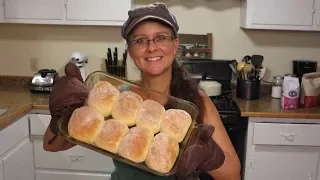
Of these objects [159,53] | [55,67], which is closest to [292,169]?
[159,53]

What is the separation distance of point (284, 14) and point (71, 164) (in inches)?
66.6

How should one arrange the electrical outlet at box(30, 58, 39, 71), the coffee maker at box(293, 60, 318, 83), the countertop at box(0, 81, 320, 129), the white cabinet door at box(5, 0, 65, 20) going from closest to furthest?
the countertop at box(0, 81, 320, 129), the white cabinet door at box(5, 0, 65, 20), the coffee maker at box(293, 60, 318, 83), the electrical outlet at box(30, 58, 39, 71)

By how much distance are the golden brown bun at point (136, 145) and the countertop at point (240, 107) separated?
1.31 meters

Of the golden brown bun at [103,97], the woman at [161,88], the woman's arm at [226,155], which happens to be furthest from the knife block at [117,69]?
the golden brown bun at [103,97]

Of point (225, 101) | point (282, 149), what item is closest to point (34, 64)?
point (225, 101)

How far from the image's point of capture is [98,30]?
300 cm

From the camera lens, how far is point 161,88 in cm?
134

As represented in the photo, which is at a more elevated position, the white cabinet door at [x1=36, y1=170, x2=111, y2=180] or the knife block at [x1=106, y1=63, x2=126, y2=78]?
the knife block at [x1=106, y1=63, x2=126, y2=78]

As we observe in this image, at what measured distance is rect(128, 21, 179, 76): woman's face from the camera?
3.96ft

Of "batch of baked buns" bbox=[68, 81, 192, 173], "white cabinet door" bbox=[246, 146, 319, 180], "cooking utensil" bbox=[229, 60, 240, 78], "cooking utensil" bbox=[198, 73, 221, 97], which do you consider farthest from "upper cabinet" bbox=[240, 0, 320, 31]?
"batch of baked buns" bbox=[68, 81, 192, 173]

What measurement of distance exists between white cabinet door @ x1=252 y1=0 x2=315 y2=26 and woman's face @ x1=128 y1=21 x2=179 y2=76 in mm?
1535

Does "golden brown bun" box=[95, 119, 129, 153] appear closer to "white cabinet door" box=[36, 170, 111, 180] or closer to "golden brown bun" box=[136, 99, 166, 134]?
"golden brown bun" box=[136, 99, 166, 134]

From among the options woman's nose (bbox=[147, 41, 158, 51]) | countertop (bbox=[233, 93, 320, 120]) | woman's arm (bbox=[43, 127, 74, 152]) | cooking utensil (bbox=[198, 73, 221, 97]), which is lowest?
countertop (bbox=[233, 93, 320, 120])

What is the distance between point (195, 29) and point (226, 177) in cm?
185
